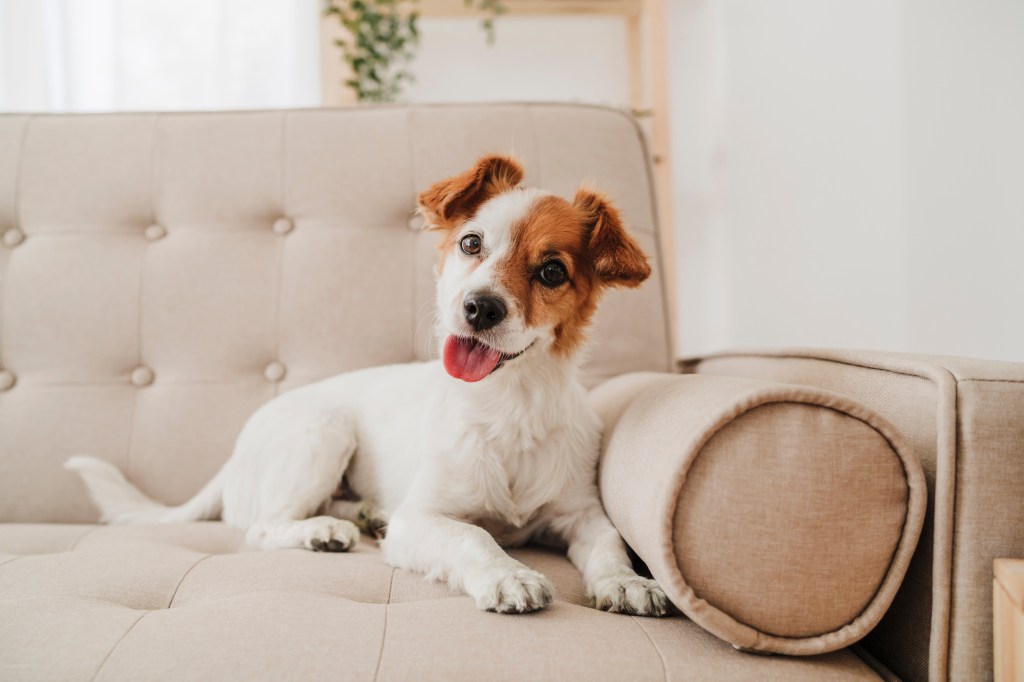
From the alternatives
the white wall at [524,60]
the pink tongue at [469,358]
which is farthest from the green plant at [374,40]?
the pink tongue at [469,358]

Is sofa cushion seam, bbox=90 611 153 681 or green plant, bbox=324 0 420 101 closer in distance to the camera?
sofa cushion seam, bbox=90 611 153 681

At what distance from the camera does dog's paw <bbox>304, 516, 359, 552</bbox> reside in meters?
1.35

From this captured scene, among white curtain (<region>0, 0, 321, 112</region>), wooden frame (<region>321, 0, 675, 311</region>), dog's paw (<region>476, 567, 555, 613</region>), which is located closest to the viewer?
dog's paw (<region>476, 567, 555, 613</region>)

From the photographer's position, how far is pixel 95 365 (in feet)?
5.82

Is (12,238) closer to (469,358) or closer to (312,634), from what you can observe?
(469,358)

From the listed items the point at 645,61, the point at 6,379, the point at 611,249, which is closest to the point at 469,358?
the point at 611,249

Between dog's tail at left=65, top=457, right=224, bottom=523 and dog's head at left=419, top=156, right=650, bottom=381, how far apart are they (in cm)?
76

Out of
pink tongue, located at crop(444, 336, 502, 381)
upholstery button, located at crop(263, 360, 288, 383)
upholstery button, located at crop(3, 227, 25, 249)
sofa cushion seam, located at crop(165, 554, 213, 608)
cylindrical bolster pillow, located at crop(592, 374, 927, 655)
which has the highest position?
upholstery button, located at crop(3, 227, 25, 249)

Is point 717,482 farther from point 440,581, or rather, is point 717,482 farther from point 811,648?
point 440,581

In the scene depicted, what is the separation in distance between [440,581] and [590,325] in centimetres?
61

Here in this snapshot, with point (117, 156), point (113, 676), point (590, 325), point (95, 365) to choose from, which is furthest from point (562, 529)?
point (117, 156)

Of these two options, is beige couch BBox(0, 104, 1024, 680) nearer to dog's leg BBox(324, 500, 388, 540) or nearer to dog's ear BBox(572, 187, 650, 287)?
dog's leg BBox(324, 500, 388, 540)

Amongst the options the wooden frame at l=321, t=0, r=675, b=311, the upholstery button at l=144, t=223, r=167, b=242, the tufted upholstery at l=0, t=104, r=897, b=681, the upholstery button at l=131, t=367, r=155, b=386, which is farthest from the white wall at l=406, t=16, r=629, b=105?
the upholstery button at l=131, t=367, r=155, b=386

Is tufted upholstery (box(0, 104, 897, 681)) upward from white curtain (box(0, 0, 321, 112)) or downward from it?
downward
